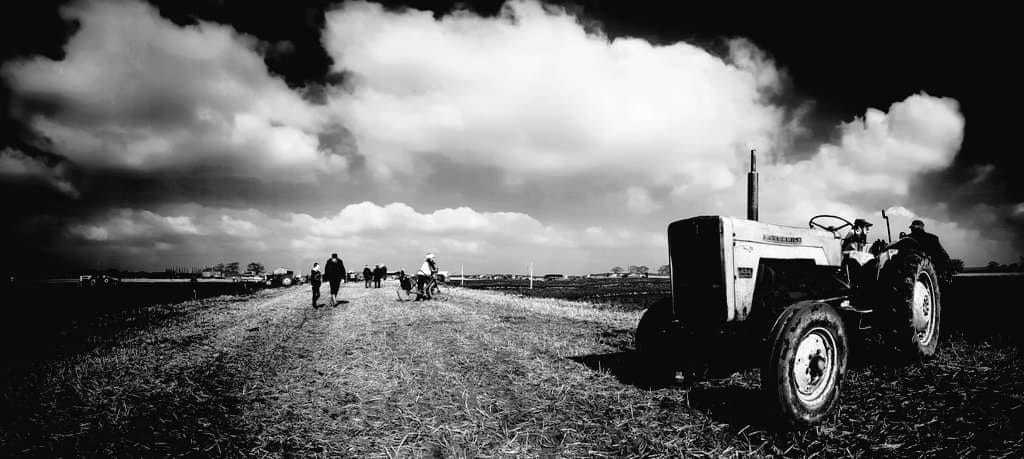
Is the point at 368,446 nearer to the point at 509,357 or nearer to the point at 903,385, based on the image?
the point at 509,357

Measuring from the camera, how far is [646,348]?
5.47 meters

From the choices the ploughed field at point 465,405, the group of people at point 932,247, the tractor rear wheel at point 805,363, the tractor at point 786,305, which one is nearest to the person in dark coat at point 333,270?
the ploughed field at point 465,405

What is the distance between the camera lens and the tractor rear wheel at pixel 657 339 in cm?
526

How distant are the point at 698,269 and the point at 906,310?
9.75 feet

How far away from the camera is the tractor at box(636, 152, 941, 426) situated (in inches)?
150

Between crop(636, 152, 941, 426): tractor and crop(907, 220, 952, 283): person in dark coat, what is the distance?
1248 millimetres

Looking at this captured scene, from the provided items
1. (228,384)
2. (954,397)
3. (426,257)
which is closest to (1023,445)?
(954,397)

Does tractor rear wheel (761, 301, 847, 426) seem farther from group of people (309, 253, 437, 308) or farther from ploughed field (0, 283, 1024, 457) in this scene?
group of people (309, 253, 437, 308)

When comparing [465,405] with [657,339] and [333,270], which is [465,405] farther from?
[333,270]

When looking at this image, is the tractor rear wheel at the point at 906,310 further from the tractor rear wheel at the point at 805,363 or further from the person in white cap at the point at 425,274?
the person in white cap at the point at 425,274

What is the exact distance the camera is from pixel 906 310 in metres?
5.27

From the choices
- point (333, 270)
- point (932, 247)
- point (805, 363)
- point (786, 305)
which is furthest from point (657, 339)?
point (333, 270)

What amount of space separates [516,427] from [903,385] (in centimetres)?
426

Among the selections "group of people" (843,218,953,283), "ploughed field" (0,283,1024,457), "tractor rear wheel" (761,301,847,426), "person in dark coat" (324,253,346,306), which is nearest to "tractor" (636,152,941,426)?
"tractor rear wheel" (761,301,847,426)
